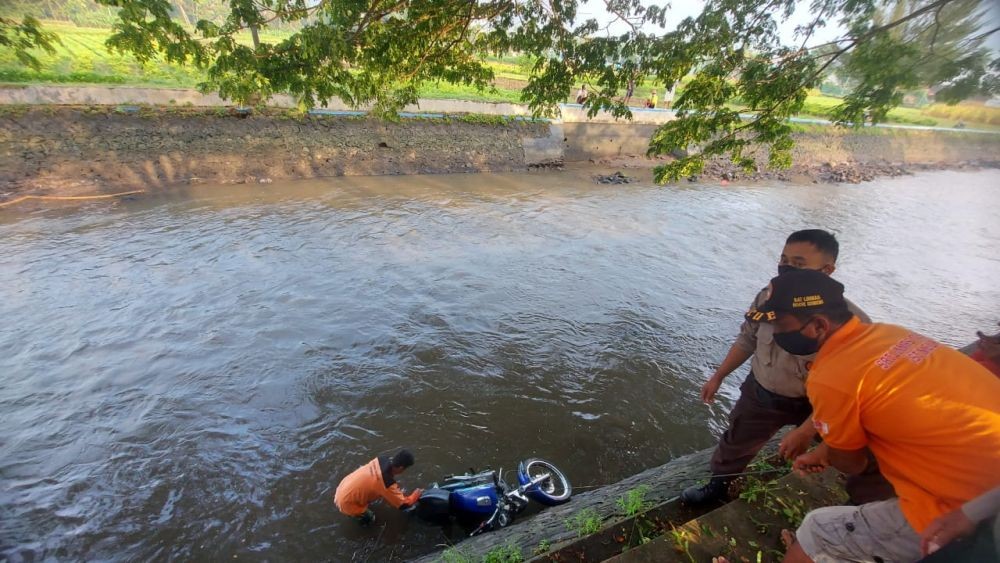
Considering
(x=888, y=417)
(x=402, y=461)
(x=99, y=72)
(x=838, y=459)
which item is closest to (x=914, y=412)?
(x=888, y=417)

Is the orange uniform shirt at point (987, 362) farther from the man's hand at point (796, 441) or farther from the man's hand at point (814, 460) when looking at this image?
the man's hand at point (814, 460)

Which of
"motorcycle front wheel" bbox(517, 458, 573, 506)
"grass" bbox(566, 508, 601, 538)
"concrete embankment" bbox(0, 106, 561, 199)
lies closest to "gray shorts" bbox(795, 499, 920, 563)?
"grass" bbox(566, 508, 601, 538)

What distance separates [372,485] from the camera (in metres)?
3.99

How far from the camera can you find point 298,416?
5.72 m

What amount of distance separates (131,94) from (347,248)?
1017 cm

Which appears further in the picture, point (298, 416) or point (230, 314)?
point (230, 314)

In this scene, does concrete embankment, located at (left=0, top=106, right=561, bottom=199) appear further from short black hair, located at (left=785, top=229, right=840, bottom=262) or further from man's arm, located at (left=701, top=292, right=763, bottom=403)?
short black hair, located at (left=785, top=229, right=840, bottom=262)

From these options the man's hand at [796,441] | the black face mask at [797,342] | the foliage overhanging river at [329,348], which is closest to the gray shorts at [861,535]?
the man's hand at [796,441]

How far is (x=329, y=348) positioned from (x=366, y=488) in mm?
3562

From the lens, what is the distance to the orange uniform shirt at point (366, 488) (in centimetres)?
400

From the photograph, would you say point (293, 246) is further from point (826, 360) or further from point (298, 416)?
point (826, 360)

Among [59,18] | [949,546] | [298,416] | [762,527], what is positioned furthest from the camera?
[59,18]

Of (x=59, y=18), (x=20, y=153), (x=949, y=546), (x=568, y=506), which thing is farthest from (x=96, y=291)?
(x=59, y=18)

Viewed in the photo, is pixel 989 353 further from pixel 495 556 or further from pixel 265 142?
pixel 265 142
